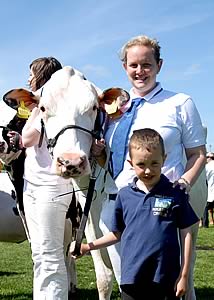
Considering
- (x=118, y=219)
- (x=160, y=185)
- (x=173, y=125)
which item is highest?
(x=173, y=125)

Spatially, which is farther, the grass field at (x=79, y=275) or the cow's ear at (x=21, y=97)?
the grass field at (x=79, y=275)

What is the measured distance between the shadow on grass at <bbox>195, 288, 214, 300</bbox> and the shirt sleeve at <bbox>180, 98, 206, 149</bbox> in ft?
12.1

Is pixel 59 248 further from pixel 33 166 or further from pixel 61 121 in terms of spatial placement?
pixel 61 121

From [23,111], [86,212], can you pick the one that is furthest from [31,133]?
[86,212]

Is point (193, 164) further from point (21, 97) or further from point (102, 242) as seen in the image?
point (21, 97)

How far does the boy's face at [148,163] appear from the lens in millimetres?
3275

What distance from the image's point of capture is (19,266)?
10.0 meters

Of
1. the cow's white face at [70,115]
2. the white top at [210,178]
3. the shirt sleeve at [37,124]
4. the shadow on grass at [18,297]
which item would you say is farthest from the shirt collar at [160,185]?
the white top at [210,178]

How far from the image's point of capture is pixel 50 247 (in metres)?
4.52

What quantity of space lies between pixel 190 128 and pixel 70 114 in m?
0.87

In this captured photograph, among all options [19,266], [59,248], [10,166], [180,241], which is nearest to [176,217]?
[180,241]

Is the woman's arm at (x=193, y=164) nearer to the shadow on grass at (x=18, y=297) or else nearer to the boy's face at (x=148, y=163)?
the boy's face at (x=148, y=163)

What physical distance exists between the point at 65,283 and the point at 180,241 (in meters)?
1.48

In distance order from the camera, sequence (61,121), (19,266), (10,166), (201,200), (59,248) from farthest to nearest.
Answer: (19,266)
(10,166)
(201,200)
(59,248)
(61,121)
